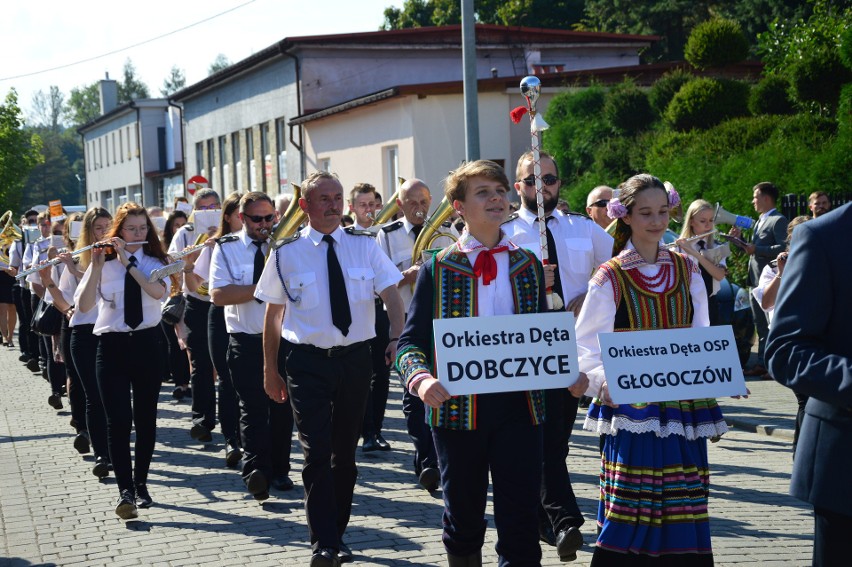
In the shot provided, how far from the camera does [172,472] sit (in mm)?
9289

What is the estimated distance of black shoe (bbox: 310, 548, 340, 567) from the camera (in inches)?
233

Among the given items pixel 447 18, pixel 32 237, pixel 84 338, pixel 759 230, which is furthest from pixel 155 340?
pixel 447 18

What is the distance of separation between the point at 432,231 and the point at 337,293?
245 cm

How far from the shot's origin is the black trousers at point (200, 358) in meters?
10.5

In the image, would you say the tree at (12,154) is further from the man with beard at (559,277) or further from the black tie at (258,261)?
the man with beard at (559,277)

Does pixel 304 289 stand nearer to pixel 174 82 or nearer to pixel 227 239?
pixel 227 239

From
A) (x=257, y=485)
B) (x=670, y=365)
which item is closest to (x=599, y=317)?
(x=670, y=365)

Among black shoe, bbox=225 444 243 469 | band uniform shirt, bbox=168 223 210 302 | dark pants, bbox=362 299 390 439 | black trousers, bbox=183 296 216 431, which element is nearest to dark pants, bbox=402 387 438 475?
dark pants, bbox=362 299 390 439

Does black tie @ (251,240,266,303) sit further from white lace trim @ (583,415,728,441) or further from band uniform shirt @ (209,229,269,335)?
white lace trim @ (583,415,728,441)

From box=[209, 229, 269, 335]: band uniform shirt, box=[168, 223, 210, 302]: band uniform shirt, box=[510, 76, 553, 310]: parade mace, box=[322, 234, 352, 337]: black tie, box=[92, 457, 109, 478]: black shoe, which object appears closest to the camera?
box=[510, 76, 553, 310]: parade mace

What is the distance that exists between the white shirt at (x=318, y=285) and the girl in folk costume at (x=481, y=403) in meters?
1.37

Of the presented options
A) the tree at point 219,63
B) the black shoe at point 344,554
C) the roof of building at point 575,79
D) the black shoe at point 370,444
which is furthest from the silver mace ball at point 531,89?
the tree at point 219,63

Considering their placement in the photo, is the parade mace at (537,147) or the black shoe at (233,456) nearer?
the parade mace at (537,147)

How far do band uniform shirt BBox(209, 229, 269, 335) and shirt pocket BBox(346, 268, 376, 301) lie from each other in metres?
1.87
